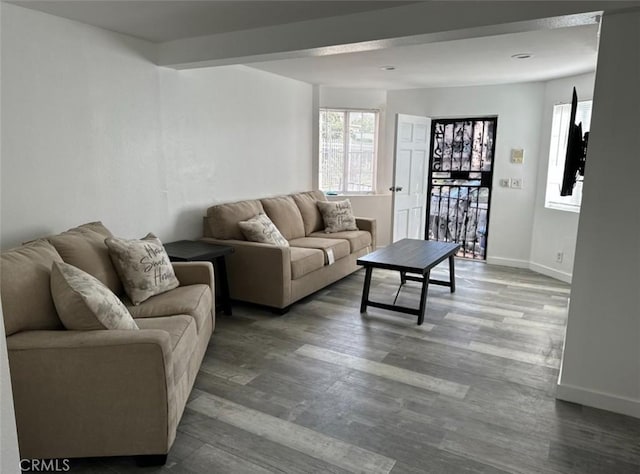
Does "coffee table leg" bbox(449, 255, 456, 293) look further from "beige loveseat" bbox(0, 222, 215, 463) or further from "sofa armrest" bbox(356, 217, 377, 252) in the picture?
"beige loveseat" bbox(0, 222, 215, 463)

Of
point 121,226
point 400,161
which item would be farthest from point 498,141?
point 121,226

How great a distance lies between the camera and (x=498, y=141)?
5.67 meters

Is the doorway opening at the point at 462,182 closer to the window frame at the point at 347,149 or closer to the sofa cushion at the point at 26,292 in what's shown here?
the window frame at the point at 347,149

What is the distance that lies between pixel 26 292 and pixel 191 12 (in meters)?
1.92

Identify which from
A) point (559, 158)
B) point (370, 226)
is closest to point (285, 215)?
point (370, 226)

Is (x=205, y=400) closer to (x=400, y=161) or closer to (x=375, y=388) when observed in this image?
(x=375, y=388)

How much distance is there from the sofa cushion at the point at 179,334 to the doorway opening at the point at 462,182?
4.63m

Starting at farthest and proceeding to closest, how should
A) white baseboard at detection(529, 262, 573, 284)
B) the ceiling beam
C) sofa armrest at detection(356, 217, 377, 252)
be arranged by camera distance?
sofa armrest at detection(356, 217, 377, 252), white baseboard at detection(529, 262, 573, 284), the ceiling beam

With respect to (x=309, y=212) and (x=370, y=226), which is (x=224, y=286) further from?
(x=370, y=226)

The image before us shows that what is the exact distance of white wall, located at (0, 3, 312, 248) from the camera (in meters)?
2.73

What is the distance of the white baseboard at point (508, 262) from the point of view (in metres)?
5.70

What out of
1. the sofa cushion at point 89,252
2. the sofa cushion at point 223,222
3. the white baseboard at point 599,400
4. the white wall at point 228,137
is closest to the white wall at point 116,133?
the white wall at point 228,137

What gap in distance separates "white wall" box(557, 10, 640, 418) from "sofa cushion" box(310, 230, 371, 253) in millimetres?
2680

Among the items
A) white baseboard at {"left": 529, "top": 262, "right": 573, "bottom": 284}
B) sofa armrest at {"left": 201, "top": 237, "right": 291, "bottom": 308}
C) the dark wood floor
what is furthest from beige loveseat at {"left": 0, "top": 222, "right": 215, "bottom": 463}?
white baseboard at {"left": 529, "top": 262, "right": 573, "bottom": 284}
